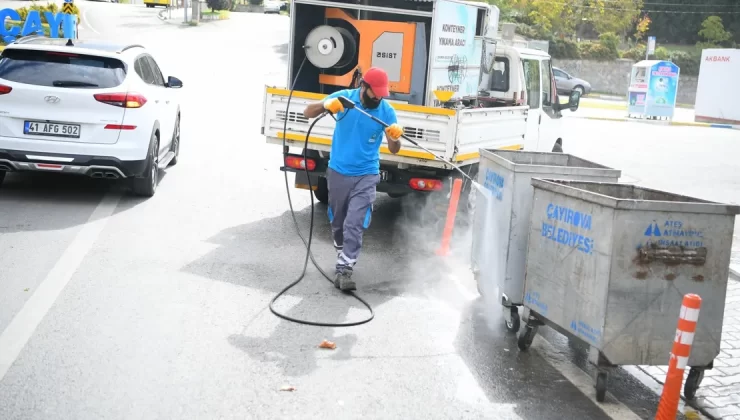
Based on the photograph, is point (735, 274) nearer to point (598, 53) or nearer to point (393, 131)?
point (393, 131)

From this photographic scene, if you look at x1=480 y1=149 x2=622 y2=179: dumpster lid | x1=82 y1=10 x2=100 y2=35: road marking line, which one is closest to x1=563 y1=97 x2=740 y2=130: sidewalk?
x1=82 y1=10 x2=100 y2=35: road marking line

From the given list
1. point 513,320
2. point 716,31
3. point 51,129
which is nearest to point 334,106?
point 513,320

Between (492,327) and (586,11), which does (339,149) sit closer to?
(492,327)

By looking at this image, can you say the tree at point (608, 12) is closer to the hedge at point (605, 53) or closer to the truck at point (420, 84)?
the hedge at point (605, 53)

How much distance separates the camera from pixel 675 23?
2847 inches

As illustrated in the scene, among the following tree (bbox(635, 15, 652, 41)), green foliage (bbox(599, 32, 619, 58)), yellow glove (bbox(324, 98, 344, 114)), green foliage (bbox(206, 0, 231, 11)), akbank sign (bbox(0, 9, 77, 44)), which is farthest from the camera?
tree (bbox(635, 15, 652, 41))

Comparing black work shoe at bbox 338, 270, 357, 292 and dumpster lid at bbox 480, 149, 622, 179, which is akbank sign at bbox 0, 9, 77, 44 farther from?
dumpster lid at bbox 480, 149, 622, 179

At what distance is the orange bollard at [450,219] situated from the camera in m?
9.58

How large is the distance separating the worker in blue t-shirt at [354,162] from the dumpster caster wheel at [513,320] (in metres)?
1.48

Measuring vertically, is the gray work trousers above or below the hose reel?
below

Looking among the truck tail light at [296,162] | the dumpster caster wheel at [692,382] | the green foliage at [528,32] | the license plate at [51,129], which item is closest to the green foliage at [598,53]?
the green foliage at [528,32]

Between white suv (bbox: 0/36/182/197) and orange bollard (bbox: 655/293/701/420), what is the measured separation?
7452 mm

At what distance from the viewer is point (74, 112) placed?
33.9 feet

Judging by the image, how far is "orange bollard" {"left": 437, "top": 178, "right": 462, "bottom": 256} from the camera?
958cm
